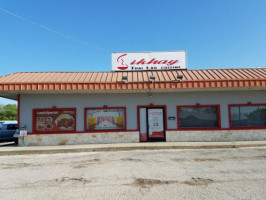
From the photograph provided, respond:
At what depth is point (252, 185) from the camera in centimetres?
495

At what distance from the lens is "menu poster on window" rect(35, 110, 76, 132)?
Answer: 1253 cm

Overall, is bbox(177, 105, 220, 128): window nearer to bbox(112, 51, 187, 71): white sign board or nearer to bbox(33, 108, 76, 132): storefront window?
bbox(112, 51, 187, 71): white sign board

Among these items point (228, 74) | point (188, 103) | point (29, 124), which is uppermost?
point (228, 74)

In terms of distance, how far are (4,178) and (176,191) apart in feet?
17.7

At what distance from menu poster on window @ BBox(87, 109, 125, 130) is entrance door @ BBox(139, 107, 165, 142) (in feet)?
4.29

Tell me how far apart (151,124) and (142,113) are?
95 cm

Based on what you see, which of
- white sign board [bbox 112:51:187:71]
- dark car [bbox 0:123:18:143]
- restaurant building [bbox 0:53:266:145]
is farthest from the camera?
A: dark car [bbox 0:123:18:143]

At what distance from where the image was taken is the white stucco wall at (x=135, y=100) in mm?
12477

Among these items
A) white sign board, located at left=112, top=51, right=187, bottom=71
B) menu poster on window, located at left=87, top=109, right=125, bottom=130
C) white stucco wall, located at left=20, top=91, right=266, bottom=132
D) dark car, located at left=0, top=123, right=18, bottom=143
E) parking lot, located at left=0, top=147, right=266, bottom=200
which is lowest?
parking lot, located at left=0, top=147, right=266, bottom=200

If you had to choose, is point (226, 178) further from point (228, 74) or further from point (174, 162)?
point (228, 74)

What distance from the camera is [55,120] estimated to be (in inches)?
496

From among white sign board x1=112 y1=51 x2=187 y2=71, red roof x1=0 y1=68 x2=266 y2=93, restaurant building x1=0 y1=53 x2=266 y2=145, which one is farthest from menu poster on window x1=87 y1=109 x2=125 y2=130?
white sign board x1=112 y1=51 x2=187 y2=71

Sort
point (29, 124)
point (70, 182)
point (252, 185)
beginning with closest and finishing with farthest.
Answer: point (252, 185) → point (70, 182) → point (29, 124)

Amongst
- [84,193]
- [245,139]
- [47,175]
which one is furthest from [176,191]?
[245,139]
